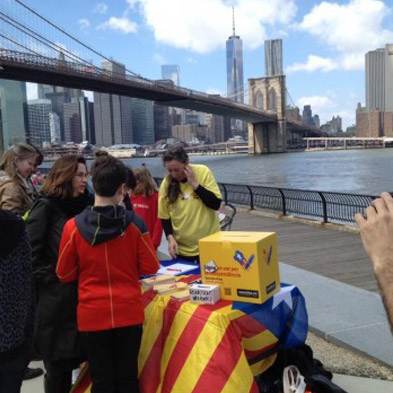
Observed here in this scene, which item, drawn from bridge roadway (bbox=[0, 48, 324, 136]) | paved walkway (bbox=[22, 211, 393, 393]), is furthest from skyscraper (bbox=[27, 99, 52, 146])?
paved walkway (bbox=[22, 211, 393, 393])

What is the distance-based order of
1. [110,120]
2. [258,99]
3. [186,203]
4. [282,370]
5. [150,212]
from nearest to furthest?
[282,370], [186,203], [150,212], [110,120], [258,99]

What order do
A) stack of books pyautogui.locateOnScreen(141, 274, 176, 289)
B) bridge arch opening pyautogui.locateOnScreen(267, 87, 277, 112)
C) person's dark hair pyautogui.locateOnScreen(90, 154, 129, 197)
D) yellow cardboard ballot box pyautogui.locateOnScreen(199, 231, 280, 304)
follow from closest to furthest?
person's dark hair pyautogui.locateOnScreen(90, 154, 129, 197) → yellow cardboard ballot box pyautogui.locateOnScreen(199, 231, 280, 304) → stack of books pyautogui.locateOnScreen(141, 274, 176, 289) → bridge arch opening pyautogui.locateOnScreen(267, 87, 277, 112)

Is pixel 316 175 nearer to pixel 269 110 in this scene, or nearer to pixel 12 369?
pixel 12 369

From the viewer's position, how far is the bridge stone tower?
333ft

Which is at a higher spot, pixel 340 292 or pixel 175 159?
pixel 175 159

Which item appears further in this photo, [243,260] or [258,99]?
[258,99]

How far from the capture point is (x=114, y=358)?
2994mm

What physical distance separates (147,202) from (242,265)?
7.14ft

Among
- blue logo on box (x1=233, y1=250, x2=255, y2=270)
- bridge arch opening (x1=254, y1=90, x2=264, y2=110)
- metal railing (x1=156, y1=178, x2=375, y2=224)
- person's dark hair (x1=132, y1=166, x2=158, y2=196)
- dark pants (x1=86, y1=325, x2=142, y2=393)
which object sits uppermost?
bridge arch opening (x1=254, y1=90, x2=264, y2=110)

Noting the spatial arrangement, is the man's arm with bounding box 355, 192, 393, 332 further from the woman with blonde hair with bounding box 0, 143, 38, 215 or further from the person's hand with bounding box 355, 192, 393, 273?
Result: the woman with blonde hair with bounding box 0, 143, 38, 215

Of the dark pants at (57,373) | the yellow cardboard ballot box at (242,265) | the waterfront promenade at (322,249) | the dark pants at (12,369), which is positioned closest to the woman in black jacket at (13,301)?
the dark pants at (12,369)

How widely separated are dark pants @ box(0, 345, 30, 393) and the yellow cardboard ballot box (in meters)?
1.14

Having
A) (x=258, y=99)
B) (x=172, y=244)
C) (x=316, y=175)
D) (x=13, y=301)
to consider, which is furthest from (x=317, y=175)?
(x=258, y=99)

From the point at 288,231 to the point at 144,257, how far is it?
8.10m
